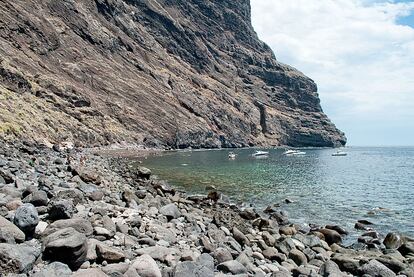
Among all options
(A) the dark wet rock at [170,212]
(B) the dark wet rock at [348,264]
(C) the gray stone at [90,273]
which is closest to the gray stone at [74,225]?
(C) the gray stone at [90,273]

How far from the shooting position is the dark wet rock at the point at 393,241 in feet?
68.2

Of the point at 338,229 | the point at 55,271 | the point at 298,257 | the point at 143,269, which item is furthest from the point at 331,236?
the point at 55,271

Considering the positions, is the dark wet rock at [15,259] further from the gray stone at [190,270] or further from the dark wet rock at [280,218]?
the dark wet rock at [280,218]

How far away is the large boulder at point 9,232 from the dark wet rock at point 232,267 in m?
5.36

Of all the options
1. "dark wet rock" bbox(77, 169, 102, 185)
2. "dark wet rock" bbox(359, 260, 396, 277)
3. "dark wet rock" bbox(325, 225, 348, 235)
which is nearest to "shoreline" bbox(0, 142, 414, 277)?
"dark wet rock" bbox(359, 260, 396, 277)

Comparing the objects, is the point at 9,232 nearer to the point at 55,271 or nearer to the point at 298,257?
the point at 55,271

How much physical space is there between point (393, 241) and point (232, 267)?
1427 centimetres

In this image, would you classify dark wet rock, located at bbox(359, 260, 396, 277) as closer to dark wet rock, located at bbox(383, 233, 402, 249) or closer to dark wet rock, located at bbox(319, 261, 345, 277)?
dark wet rock, located at bbox(319, 261, 345, 277)

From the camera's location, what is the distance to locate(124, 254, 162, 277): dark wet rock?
8.50 metres

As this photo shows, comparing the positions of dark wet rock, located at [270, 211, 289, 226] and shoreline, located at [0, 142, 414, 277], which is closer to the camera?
shoreline, located at [0, 142, 414, 277]

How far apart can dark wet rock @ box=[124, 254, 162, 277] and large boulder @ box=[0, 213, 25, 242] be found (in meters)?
2.70

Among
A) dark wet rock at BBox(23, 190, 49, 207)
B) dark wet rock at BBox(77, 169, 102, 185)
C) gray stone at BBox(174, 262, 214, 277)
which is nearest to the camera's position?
gray stone at BBox(174, 262, 214, 277)

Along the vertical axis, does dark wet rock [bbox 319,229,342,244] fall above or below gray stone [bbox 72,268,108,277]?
below

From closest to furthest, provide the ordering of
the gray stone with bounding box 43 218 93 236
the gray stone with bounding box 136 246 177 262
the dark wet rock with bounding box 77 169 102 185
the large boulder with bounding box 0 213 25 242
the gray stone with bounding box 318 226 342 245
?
1. the large boulder with bounding box 0 213 25 242
2. the gray stone with bounding box 43 218 93 236
3. the gray stone with bounding box 136 246 177 262
4. the gray stone with bounding box 318 226 342 245
5. the dark wet rock with bounding box 77 169 102 185
